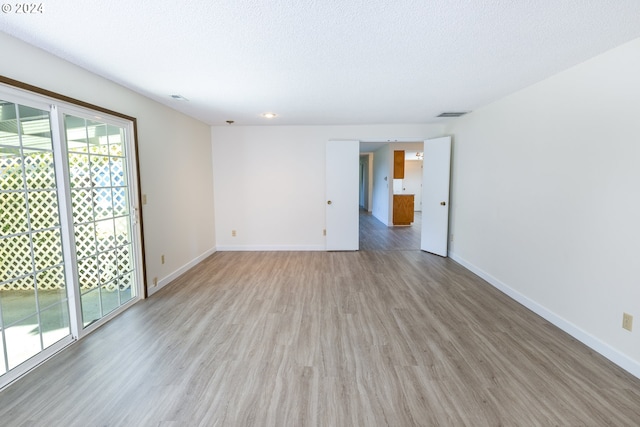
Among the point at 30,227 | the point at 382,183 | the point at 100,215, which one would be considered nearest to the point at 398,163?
the point at 382,183

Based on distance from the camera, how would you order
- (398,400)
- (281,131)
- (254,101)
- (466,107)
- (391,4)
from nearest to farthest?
1. (391,4)
2. (398,400)
3. (254,101)
4. (466,107)
5. (281,131)

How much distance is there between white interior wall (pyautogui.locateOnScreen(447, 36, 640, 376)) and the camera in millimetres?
2035

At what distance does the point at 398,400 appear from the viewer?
5.67 feet

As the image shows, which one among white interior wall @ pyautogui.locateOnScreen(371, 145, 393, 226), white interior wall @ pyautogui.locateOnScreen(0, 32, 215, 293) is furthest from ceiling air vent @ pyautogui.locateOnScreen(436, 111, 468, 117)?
white interior wall @ pyautogui.locateOnScreen(0, 32, 215, 293)

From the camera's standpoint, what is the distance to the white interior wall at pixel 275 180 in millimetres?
5168

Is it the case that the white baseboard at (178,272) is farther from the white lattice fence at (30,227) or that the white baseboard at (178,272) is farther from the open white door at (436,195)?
the open white door at (436,195)

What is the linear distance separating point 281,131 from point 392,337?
4052 millimetres

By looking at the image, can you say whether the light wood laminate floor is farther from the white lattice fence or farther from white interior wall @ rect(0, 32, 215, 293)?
white interior wall @ rect(0, 32, 215, 293)

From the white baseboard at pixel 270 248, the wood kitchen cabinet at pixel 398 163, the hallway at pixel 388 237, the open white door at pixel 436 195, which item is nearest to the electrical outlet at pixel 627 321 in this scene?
the open white door at pixel 436 195

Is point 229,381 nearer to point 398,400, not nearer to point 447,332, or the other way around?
point 398,400

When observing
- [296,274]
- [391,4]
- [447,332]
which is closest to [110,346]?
[296,274]

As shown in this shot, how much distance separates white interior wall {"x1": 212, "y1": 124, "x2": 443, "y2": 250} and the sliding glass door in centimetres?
226

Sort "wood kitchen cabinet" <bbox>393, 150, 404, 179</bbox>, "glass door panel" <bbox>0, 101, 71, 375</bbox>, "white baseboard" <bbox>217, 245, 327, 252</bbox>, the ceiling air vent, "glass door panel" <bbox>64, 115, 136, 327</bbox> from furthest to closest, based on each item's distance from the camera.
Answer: "wood kitchen cabinet" <bbox>393, 150, 404, 179</bbox> < "white baseboard" <bbox>217, 245, 327, 252</bbox> < the ceiling air vent < "glass door panel" <bbox>64, 115, 136, 327</bbox> < "glass door panel" <bbox>0, 101, 71, 375</bbox>

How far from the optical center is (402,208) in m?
7.96
